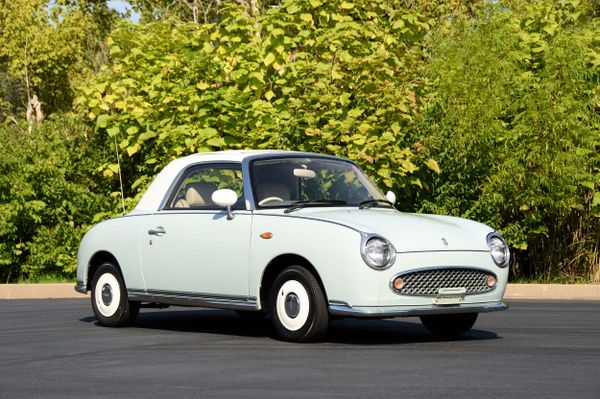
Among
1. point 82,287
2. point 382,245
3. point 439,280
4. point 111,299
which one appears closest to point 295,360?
point 382,245

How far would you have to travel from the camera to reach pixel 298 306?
35.8ft

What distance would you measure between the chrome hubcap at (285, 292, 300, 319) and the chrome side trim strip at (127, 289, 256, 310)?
463mm

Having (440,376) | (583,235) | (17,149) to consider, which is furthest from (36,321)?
(583,235)

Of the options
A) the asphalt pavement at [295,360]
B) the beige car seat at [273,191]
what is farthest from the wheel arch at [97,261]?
the beige car seat at [273,191]

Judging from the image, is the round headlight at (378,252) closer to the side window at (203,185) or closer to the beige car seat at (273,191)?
the beige car seat at (273,191)

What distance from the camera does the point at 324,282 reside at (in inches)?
420

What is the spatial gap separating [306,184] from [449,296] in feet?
6.35

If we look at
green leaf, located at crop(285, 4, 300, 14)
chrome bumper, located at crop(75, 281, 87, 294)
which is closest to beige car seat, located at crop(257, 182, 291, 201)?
chrome bumper, located at crop(75, 281, 87, 294)

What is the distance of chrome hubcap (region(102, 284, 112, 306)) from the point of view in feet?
42.7

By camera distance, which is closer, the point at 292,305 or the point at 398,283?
the point at 398,283

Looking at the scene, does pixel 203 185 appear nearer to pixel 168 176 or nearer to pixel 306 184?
pixel 168 176

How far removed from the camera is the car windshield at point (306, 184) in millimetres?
11781

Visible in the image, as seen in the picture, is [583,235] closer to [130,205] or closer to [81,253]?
[130,205]

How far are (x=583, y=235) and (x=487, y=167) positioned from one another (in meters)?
1.96
